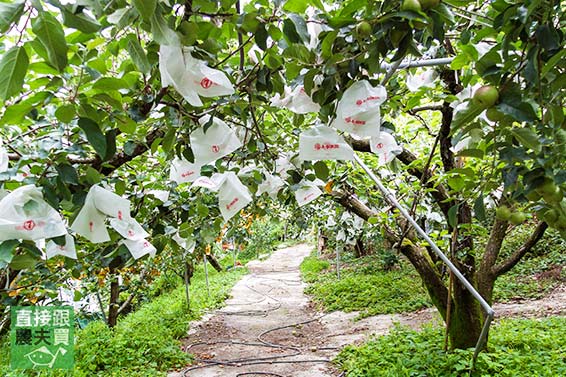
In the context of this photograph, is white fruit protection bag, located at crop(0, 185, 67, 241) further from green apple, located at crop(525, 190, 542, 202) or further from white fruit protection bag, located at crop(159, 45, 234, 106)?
green apple, located at crop(525, 190, 542, 202)

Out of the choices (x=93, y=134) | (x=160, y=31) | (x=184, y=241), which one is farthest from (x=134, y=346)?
(x=160, y=31)

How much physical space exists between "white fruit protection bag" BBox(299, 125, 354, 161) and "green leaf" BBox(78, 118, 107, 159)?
18.8 inches

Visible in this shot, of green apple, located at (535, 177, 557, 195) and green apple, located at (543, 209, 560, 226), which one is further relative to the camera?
green apple, located at (543, 209, 560, 226)

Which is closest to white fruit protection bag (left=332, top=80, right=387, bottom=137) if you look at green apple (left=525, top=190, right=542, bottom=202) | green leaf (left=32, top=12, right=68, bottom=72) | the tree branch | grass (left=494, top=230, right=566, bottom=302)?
green apple (left=525, top=190, right=542, bottom=202)

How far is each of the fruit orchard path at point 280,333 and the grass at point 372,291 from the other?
0.22m

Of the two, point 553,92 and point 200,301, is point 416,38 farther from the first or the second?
point 200,301

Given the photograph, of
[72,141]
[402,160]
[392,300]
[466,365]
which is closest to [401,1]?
[72,141]

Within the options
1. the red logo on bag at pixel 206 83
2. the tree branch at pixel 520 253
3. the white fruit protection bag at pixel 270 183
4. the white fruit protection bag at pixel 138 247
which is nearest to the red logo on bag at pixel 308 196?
the white fruit protection bag at pixel 270 183

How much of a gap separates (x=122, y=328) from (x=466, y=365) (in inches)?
149

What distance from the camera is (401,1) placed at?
745 millimetres

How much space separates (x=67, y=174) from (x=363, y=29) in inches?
25.4

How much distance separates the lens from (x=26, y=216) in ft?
2.82

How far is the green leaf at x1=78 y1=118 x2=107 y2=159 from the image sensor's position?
2.54 ft

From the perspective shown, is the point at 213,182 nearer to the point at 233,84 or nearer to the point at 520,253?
the point at 233,84
